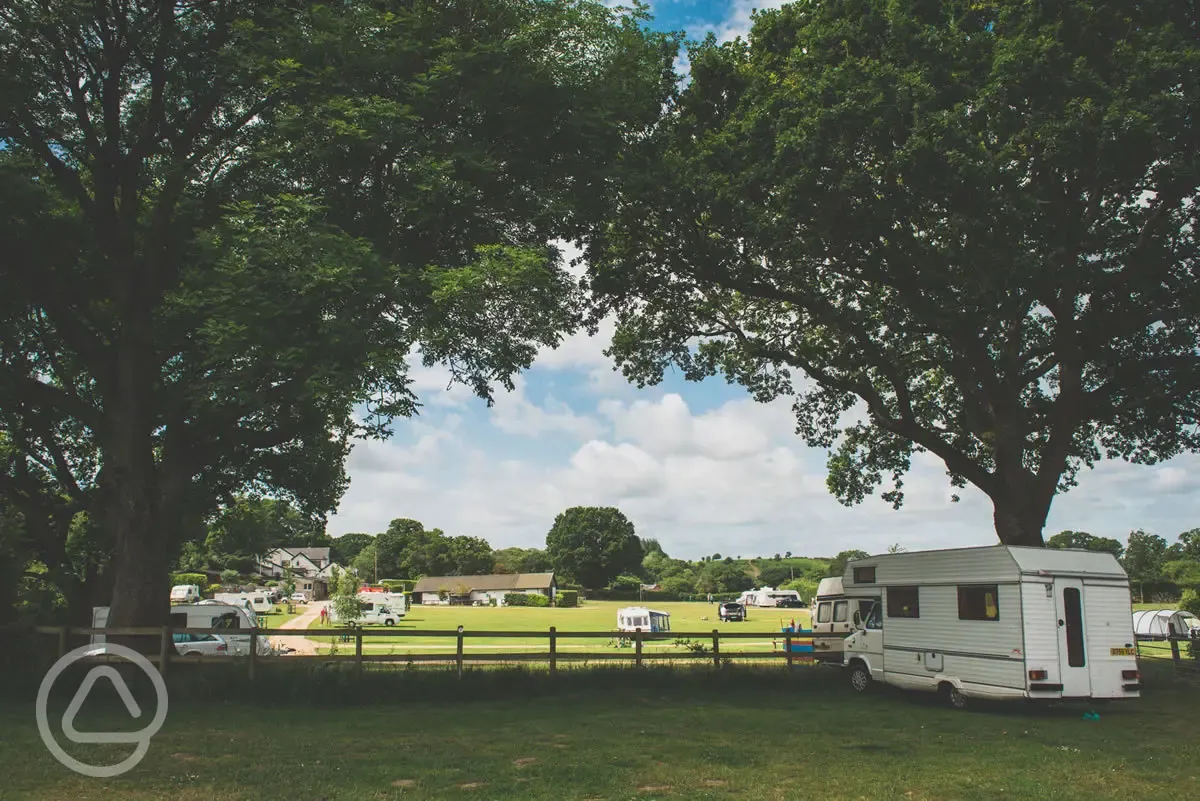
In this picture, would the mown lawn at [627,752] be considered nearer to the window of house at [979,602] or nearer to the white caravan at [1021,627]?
the white caravan at [1021,627]

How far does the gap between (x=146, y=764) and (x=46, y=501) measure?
15993 mm

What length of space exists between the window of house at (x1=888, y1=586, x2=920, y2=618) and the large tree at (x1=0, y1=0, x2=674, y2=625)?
959cm

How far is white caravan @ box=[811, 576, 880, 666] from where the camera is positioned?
21.9m

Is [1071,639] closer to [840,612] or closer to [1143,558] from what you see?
[840,612]

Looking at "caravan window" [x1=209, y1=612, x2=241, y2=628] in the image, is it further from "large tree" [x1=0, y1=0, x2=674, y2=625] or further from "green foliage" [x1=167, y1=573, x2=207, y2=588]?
"green foliage" [x1=167, y1=573, x2=207, y2=588]

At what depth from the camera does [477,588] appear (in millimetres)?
131375

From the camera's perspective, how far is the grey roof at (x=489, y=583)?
5059 inches

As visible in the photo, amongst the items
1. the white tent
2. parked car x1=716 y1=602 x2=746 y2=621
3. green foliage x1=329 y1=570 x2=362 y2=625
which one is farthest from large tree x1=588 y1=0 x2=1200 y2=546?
parked car x1=716 y1=602 x2=746 y2=621

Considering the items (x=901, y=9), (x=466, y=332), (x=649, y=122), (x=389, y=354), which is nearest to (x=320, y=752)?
(x=389, y=354)

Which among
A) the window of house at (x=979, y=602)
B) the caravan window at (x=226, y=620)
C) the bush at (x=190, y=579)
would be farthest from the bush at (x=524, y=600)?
the window of house at (x=979, y=602)

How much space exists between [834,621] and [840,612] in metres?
0.54

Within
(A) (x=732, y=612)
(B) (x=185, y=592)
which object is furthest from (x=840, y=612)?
(B) (x=185, y=592)

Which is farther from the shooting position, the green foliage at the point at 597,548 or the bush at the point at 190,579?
the green foliage at the point at 597,548

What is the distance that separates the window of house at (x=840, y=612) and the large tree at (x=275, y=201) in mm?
12187
